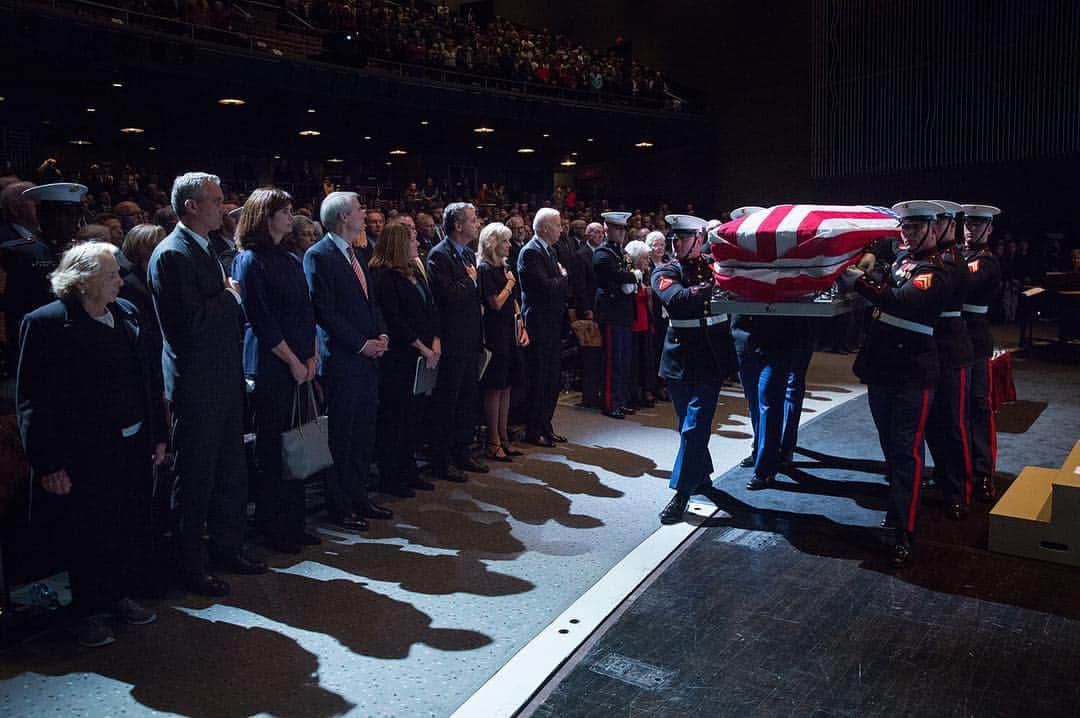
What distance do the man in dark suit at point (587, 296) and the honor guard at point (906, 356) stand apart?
3316 mm

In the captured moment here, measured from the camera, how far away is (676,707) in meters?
2.44

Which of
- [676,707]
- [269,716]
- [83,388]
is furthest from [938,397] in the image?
[83,388]

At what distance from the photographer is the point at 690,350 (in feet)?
13.5

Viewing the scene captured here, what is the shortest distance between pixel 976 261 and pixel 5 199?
194 inches

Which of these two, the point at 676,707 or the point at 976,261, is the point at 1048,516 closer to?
the point at 976,261

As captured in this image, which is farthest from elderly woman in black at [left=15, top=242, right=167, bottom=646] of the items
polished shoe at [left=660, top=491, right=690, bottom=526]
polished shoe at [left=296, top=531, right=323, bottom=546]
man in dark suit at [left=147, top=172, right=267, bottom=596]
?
polished shoe at [left=660, top=491, right=690, bottom=526]

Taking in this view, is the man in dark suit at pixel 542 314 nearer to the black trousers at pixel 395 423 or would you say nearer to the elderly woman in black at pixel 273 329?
the black trousers at pixel 395 423

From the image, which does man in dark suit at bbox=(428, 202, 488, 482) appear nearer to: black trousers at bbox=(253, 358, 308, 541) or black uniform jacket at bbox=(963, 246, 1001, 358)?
black trousers at bbox=(253, 358, 308, 541)

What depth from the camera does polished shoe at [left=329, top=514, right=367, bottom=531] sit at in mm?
3992

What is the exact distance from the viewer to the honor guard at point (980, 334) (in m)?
4.45

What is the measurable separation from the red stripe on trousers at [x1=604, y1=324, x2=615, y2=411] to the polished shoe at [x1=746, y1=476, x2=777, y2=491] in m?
2.08

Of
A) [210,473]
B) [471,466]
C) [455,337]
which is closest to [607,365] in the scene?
[471,466]

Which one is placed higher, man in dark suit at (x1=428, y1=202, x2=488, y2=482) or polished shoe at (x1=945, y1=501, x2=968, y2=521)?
man in dark suit at (x1=428, y1=202, x2=488, y2=482)

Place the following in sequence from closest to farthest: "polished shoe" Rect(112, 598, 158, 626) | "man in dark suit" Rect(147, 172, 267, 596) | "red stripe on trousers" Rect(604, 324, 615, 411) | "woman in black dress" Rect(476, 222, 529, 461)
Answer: "polished shoe" Rect(112, 598, 158, 626)
"man in dark suit" Rect(147, 172, 267, 596)
"woman in black dress" Rect(476, 222, 529, 461)
"red stripe on trousers" Rect(604, 324, 615, 411)
